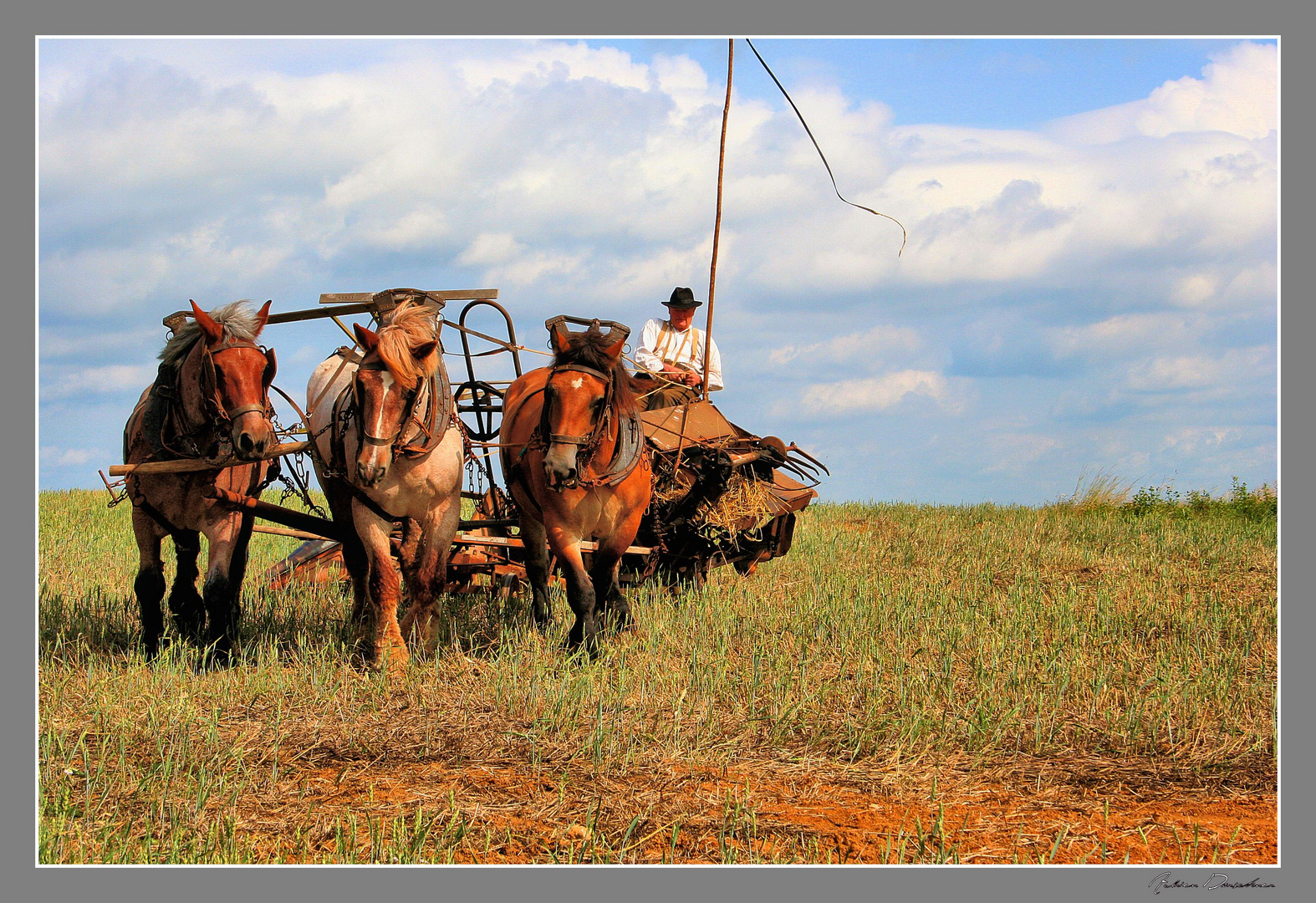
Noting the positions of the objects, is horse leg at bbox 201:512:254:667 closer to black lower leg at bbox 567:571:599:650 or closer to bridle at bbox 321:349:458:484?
bridle at bbox 321:349:458:484

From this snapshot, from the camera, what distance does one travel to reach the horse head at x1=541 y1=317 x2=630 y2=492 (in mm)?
5660

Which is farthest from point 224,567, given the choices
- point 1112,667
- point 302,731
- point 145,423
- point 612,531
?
point 1112,667

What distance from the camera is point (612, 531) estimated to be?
6.56 metres

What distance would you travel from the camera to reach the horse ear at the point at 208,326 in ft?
17.9

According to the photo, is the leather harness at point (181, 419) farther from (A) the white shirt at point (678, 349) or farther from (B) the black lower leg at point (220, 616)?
(A) the white shirt at point (678, 349)

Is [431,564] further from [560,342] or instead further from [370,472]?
[560,342]

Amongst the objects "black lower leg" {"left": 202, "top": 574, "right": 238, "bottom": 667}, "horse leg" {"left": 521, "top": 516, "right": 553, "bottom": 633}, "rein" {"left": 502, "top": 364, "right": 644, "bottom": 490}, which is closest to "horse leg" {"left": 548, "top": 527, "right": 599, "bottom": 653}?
"rein" {"left": 502, "top": 364, "right": 644, "bottom": 490}

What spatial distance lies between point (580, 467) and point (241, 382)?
6.03 ft

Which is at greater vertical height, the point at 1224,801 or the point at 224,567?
the point at 224,567

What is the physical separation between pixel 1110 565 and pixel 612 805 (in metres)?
7.90

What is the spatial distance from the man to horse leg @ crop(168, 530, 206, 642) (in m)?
3.25

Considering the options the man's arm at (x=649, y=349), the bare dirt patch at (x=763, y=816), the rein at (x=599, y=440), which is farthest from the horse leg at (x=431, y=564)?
the man's arm at (x=649, y=349)

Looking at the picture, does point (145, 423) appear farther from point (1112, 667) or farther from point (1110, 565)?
point (1110, 565)

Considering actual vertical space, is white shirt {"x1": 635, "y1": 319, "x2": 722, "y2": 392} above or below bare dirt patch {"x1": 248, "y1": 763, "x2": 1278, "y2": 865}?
above
